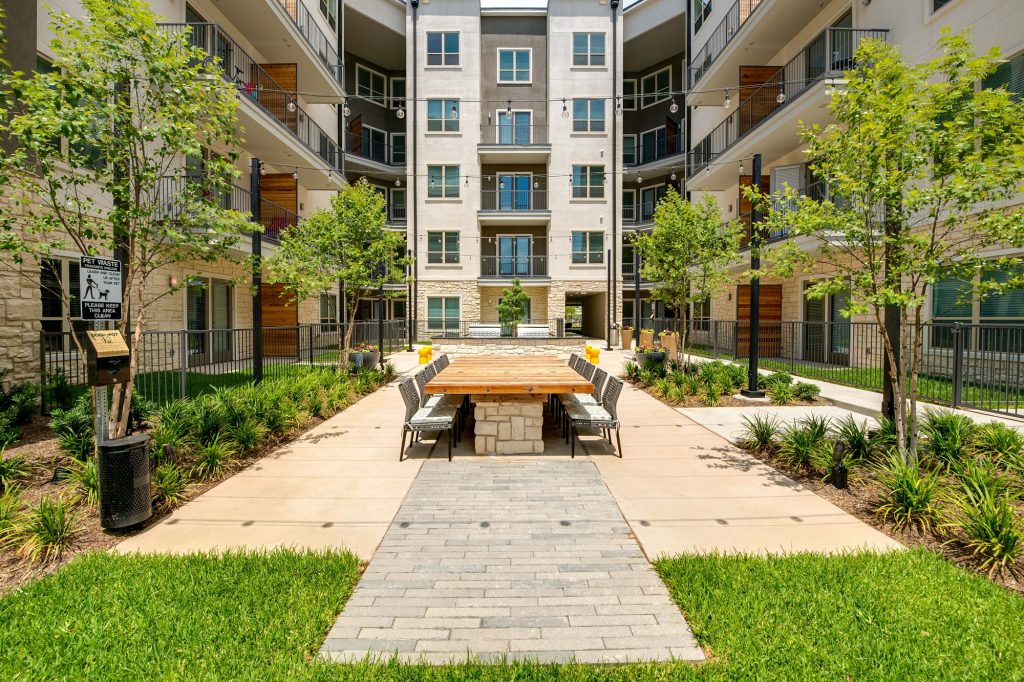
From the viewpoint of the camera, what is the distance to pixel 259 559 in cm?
367

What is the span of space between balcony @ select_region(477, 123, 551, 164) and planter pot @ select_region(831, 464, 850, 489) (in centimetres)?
2699

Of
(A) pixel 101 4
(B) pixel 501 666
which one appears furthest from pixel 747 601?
(A) pixel 101 4

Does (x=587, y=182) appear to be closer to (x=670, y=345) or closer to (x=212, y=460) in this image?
(x=670, y=345)

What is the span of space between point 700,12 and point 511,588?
29.9m

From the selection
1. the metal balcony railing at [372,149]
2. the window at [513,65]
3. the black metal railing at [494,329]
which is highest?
the window at [513,65]

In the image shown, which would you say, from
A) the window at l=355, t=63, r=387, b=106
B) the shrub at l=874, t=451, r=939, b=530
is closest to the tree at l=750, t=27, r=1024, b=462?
the shrub at l=874, t=451, r=939, b=530

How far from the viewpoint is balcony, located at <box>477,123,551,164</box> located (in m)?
29.0

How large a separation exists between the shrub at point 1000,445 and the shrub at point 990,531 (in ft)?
5.51

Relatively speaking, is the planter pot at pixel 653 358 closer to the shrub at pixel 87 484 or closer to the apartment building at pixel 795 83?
the apartment building at pixel 795 83


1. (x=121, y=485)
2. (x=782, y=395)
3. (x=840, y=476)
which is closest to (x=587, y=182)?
(x=782, y=395)

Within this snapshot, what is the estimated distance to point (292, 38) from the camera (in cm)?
1677

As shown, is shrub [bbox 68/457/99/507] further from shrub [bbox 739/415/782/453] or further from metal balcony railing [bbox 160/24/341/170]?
metal balcony railing [bbox 160/24/341/170]

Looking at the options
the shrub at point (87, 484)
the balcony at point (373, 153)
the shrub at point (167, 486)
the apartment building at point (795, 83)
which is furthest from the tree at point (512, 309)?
the shrub at point (87, 484)

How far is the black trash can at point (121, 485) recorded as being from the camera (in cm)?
421
